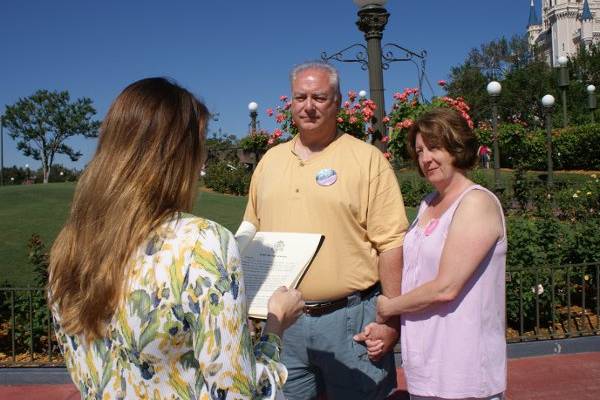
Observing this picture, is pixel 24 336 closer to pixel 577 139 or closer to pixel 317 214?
pixel 317 214

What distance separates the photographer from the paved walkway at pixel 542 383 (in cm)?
413

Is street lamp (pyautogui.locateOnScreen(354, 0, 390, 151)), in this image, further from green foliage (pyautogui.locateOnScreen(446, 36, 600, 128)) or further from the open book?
green foliage (pyautogui.locateOnScreen(446, 36, 600, 128))

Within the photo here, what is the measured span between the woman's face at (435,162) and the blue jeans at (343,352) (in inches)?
23.5

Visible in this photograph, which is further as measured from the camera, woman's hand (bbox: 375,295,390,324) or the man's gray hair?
the man's gray hair

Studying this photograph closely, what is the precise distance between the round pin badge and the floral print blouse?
114 cm

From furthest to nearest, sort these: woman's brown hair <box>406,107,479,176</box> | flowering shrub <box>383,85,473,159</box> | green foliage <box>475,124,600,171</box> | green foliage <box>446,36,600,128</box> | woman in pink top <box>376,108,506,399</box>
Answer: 1. green foliage <box>446,36,600,128</box>
2. green foliage <box>475,124,600,171</box>
3. flowering shrub <box>383,85,473,159</box>
4. woman's brown hair <box>406,107,479,176</box>
5. woman in pink top <box>376,108,506,399</box>

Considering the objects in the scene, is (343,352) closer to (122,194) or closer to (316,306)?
(316,306)

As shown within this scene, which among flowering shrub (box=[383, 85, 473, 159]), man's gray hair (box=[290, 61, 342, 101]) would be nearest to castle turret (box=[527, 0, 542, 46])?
flowering shrub (box=[383, 85, 473, 159])

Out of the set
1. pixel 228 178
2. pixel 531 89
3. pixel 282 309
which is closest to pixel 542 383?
pixel 282 309

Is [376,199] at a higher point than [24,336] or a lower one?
higher

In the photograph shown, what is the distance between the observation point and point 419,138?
2193mm

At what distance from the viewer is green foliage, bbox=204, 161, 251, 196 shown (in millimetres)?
18484

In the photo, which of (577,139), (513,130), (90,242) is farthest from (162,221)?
(577,139)

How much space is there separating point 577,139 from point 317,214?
25.5 meters
